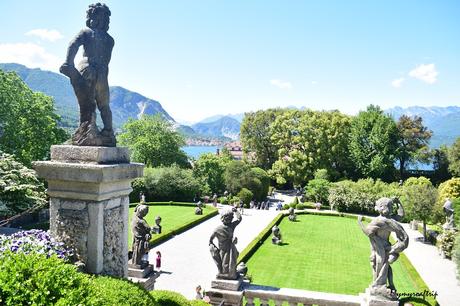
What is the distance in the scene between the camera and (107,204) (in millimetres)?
4992

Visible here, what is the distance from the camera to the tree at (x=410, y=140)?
50344 mm

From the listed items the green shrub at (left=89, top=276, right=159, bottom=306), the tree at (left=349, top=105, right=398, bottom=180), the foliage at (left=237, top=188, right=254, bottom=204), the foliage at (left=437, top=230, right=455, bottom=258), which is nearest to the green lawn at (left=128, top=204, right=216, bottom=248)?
the foliage at (left=237, top=188, right=254, bottom=204)

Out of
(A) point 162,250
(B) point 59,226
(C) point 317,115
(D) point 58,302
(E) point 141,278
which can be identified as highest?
(C) point 317,115

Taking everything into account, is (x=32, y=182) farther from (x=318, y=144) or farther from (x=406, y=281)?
(x=318, y=144)

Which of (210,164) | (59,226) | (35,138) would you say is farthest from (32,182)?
(210,164)

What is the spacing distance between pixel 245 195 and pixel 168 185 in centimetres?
788

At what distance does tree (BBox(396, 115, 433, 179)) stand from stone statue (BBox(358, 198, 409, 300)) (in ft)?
150

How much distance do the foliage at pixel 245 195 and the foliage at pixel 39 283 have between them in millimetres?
36618

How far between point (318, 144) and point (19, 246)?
4693 cm

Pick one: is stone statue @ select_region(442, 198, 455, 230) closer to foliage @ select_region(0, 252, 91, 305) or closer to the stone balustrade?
the stone balustrade

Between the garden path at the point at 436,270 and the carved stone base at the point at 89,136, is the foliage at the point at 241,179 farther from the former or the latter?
the carved stone base at the point at 89,136

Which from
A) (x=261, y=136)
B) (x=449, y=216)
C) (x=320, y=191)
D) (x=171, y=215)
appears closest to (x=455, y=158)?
(x=320, y=191)

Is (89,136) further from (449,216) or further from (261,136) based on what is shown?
(261,136)

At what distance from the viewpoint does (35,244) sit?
4.60m
